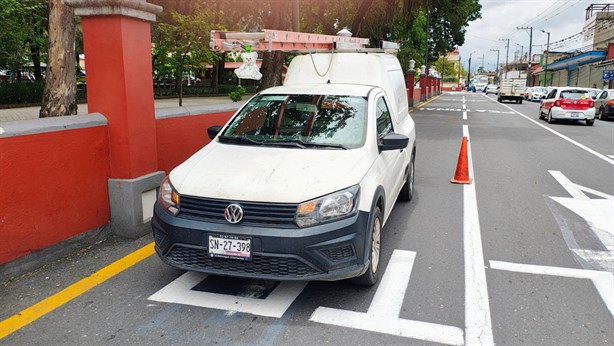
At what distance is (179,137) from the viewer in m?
6.62

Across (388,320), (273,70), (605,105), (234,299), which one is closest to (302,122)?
(234,299)

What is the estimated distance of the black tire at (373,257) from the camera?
13.1 feet

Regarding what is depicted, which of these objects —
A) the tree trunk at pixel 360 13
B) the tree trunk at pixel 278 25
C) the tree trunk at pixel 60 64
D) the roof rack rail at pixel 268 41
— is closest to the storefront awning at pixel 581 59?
the tree trunk at pixel 360 13

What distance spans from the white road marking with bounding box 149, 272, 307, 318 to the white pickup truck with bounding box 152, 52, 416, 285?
0.31 m

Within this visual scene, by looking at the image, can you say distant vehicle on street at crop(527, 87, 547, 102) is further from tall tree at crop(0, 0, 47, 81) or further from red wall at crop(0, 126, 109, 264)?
red wall at crop(0, 126, 109, 264)

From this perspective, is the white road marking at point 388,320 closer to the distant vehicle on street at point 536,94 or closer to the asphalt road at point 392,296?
the asphalt road at point 392,296

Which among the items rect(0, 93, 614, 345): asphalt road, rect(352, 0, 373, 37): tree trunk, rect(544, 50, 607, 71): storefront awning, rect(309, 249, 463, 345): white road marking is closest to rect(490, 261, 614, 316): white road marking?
rect(0, 93, 614, 345): asphalt road

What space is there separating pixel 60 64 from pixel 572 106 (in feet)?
61.3

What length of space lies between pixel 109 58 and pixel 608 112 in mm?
23973

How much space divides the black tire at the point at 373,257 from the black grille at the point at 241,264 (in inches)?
23.5

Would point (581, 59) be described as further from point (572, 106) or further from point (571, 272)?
point (571, 272)

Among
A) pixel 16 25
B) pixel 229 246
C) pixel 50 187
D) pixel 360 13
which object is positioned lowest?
pixel 229 246

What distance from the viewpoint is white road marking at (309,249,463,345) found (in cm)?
342

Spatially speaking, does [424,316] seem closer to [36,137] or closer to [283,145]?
[283,145]
